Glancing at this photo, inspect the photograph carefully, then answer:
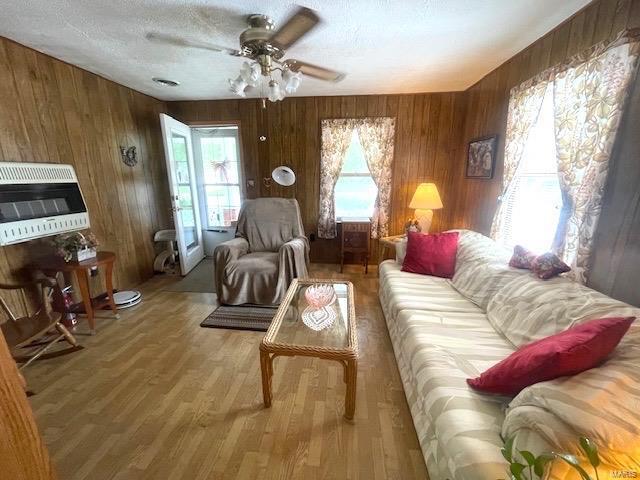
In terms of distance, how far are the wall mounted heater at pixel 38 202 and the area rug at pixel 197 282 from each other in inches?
42.1

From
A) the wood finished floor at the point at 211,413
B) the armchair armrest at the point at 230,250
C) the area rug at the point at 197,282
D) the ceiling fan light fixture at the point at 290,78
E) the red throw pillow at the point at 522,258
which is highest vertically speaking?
the ceiling fan light fixture at the point at 290,78

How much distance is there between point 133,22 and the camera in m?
1.68

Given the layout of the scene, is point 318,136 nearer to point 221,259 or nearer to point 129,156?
point 221,259

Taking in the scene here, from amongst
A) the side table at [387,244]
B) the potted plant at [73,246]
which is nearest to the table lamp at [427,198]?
the side table at [387,244]

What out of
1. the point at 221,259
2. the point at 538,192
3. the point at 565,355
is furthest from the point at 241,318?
the point at 538,192

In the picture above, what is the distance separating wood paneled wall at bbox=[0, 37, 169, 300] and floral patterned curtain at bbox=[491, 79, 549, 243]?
147 inches

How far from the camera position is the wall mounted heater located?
1.84 metres

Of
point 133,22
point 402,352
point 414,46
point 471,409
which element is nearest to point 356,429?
point 402,352

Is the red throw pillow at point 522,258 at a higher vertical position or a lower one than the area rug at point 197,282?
higher

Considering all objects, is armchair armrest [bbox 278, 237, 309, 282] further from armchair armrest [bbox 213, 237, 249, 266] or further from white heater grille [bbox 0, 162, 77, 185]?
white heater grille [bbox 0, 162, 77, 185]

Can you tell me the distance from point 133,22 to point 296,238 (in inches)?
81.7

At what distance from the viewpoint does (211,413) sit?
4.73ft

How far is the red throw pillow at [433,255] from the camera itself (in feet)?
7.38

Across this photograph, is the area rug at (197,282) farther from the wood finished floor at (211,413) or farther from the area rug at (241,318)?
the wood finished floor at (211,413)
